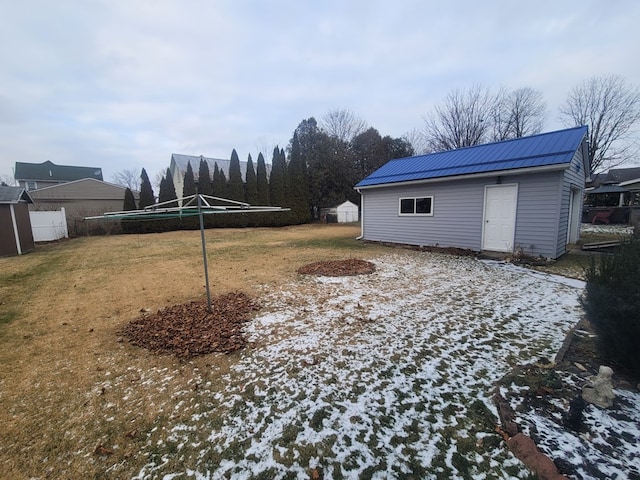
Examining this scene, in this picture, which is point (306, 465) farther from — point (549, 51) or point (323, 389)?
point (549, 51)

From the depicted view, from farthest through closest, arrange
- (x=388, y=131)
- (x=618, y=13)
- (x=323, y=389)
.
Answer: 1. (x=388, y=131)
2. (x=618, y=13)
3. (x=323, y=389)

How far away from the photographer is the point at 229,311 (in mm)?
4461

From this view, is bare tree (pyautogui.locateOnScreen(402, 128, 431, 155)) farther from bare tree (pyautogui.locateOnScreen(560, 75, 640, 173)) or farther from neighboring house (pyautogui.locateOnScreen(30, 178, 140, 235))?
neighboring house (pyautogui.locateOnScreen(30, 178, 140, 235))

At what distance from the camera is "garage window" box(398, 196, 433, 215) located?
32.8ft

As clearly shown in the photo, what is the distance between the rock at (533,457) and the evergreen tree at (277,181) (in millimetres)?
23456

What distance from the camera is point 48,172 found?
34.7 metres

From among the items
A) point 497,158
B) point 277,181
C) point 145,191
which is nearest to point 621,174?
point 497,158

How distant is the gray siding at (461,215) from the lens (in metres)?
7.39

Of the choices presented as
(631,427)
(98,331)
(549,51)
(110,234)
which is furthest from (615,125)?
(110,234)

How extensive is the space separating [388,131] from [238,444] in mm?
32382

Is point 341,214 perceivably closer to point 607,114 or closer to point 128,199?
point 128,199

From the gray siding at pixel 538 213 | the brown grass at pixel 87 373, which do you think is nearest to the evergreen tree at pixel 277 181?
the brown grass at pixel 87 373

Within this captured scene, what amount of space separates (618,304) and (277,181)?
77.4ft

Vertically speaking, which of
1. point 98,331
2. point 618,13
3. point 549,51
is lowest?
point 98,331
